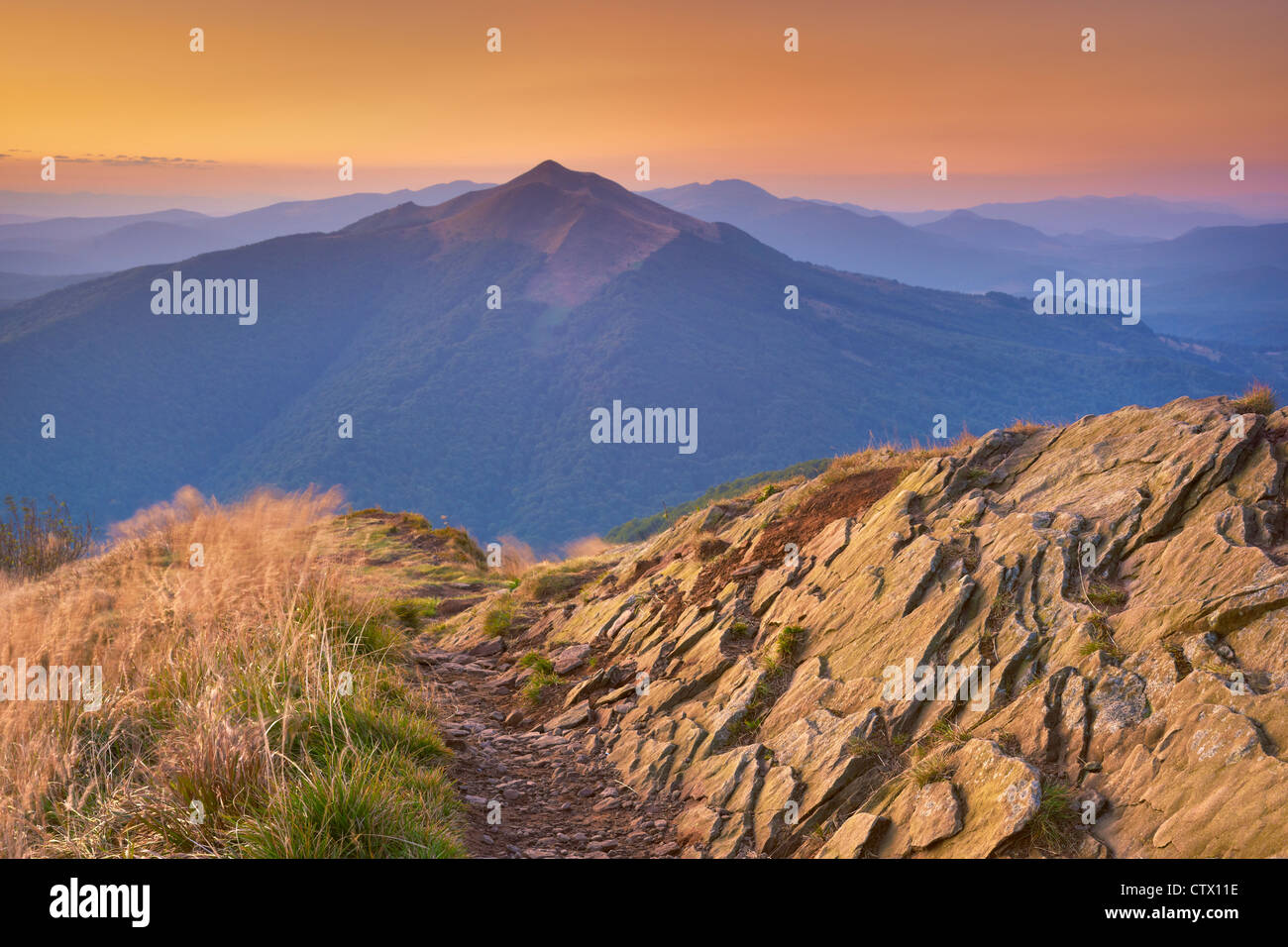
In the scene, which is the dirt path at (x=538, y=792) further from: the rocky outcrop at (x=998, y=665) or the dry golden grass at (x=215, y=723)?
the dry golden grass at (x=215, y=723)

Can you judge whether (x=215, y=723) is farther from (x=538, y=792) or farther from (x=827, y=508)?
(x=827, y=508)

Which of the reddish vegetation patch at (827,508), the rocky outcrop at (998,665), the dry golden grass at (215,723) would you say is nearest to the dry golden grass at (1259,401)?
the rocky outcrop at (998,665)

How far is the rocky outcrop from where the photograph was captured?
206 inches

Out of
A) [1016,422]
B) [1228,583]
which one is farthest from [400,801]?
[1016,422]

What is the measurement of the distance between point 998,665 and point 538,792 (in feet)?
14.9

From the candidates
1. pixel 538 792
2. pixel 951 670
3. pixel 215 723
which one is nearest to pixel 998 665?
pixel 951 670

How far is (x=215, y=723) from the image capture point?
593cm

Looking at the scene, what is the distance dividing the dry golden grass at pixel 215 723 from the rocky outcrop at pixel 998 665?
272 cm

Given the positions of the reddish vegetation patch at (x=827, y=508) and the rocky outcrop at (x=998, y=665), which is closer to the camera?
the rocky outcrop at (x=998, y=665)

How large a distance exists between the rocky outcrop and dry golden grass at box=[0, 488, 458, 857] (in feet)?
8.94

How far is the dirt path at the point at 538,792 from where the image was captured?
22.5ft

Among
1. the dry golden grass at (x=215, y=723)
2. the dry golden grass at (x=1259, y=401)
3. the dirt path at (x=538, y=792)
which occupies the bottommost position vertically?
the dirt path at (x=538, y=792)

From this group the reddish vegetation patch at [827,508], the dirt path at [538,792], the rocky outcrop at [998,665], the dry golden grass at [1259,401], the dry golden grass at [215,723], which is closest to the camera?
the rocky outcrop at [998,665]

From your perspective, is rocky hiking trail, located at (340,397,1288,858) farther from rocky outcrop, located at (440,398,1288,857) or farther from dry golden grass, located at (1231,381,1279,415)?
dry golden grass, located at (1231,381,1279,415)
